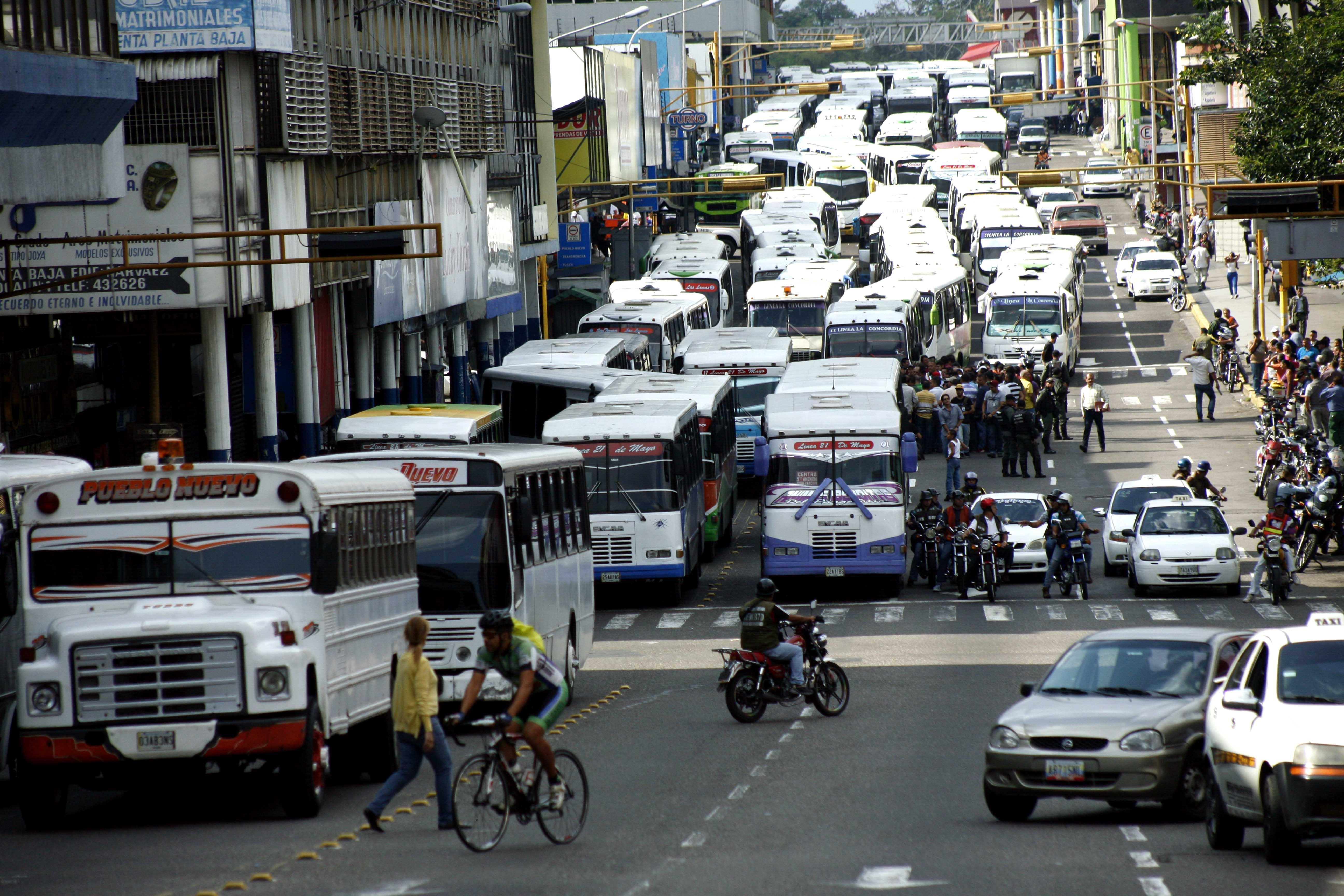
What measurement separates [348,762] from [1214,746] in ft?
25.2

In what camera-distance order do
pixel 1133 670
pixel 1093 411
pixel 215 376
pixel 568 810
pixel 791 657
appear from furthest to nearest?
1. pixel 1093 411
2. pixel 215 376
3. pixel 791 657
4. pixel 1133 670
5. pixel 568 810

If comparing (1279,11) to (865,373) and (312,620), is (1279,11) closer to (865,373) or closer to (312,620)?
(865,373)

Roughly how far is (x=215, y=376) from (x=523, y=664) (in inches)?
790

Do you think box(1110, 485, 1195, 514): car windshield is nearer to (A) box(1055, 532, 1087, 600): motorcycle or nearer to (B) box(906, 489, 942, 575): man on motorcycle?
(A) box(1055, 532, 1087, 600): motorcycle

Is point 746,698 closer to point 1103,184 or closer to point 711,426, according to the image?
point 711,426

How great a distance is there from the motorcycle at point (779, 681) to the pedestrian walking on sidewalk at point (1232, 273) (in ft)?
162

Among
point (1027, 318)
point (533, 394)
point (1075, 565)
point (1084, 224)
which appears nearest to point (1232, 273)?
point (1084, 224)

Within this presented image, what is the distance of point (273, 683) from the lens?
1509 centimetres

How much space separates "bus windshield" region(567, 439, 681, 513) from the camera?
3167 centimetres

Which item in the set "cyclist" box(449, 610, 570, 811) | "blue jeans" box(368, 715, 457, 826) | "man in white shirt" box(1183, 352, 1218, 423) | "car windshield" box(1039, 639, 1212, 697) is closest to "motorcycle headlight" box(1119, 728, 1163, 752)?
"car windshield" box(1039, 639, 1212, 697)

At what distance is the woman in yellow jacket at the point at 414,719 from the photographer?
14.5 m

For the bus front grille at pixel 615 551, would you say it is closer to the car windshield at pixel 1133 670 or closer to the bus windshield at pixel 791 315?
the car windshield at pixel 1133 670

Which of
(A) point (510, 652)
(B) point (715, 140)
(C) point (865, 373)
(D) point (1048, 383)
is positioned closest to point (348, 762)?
(A) point (510, 652)

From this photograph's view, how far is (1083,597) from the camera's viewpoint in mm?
32281
